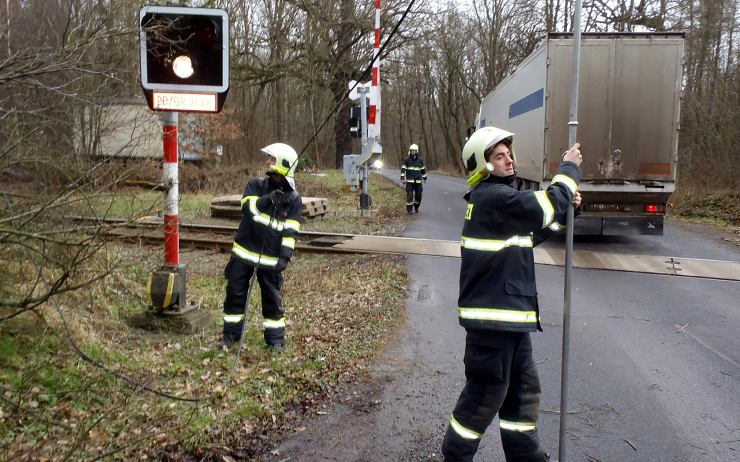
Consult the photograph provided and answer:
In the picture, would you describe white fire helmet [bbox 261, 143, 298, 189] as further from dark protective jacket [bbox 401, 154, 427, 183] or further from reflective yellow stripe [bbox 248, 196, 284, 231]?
dark protective jacket [bbox 401, 154, 427, 183]

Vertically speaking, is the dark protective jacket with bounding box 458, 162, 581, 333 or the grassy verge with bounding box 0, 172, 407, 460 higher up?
the dark protective jacket with bounding box 458, 162, 581, 333

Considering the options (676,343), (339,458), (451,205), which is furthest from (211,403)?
(451,205)

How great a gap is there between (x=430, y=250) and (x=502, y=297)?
7.61m

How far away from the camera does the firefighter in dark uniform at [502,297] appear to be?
339 cm

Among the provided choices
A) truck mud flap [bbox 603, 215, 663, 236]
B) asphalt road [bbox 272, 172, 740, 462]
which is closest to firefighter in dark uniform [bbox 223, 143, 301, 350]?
asphalt road [bbox 272, 172, 740, 462]

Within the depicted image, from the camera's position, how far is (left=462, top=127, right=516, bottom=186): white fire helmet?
3.56m

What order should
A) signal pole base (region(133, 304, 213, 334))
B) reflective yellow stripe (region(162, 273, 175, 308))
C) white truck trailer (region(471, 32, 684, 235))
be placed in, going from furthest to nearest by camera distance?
1. white truck trailer (region(471, 32, 684, 235))
2. signal pole base (region(133, 304, 213, 334))
3. reflective yellow stripe (region(162, 273, 175, 308))

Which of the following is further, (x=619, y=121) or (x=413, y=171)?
(x=413, y=171)

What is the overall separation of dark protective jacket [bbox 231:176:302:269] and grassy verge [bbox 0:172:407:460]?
92cm

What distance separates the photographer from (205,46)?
5.80 m

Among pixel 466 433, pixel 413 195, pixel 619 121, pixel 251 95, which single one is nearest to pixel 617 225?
pixel 619 121

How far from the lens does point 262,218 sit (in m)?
5.64

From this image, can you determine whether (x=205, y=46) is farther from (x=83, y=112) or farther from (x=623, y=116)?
(x=623, y=116)

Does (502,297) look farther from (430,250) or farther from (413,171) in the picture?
(413,171)
